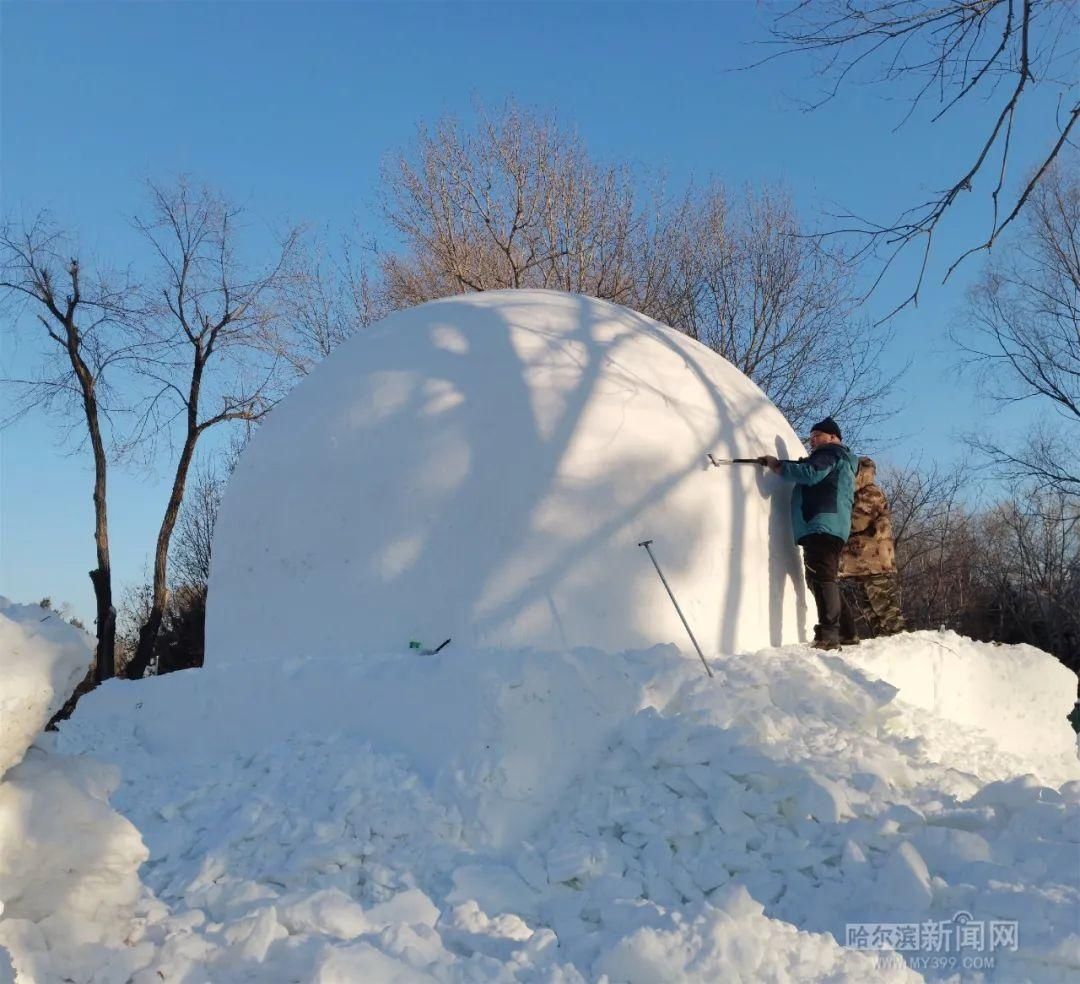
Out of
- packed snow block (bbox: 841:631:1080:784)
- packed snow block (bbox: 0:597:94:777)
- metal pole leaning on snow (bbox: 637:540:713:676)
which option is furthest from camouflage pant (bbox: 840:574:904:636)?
packed snow block (bbox: 0:597:94:777)

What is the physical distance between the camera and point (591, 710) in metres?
4.71

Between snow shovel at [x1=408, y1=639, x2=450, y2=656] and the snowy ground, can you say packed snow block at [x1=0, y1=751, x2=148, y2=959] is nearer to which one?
the snowy ground

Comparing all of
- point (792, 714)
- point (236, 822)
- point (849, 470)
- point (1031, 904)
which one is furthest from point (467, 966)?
point (849, 470)

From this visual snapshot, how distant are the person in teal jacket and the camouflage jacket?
2.80ft

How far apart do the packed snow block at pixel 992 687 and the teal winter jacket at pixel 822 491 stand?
81 cm

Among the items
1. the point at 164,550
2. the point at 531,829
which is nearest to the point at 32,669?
the point at 531,829

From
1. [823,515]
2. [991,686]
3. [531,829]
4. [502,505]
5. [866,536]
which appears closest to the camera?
[531,829]

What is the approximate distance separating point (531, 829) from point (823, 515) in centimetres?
288

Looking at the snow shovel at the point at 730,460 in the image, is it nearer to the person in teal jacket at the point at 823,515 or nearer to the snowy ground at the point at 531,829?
the person in teal jacket at the point at 823,515

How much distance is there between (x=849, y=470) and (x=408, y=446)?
2907 millimetres

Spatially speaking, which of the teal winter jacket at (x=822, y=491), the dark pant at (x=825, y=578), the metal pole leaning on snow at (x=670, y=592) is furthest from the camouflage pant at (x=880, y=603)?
the metal pole leaning on snow at (x=670, y=592)

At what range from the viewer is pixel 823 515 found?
5.96 metres

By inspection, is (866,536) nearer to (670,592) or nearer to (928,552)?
(670,592)

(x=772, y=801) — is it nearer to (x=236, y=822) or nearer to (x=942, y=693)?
(x=236, y=822)
